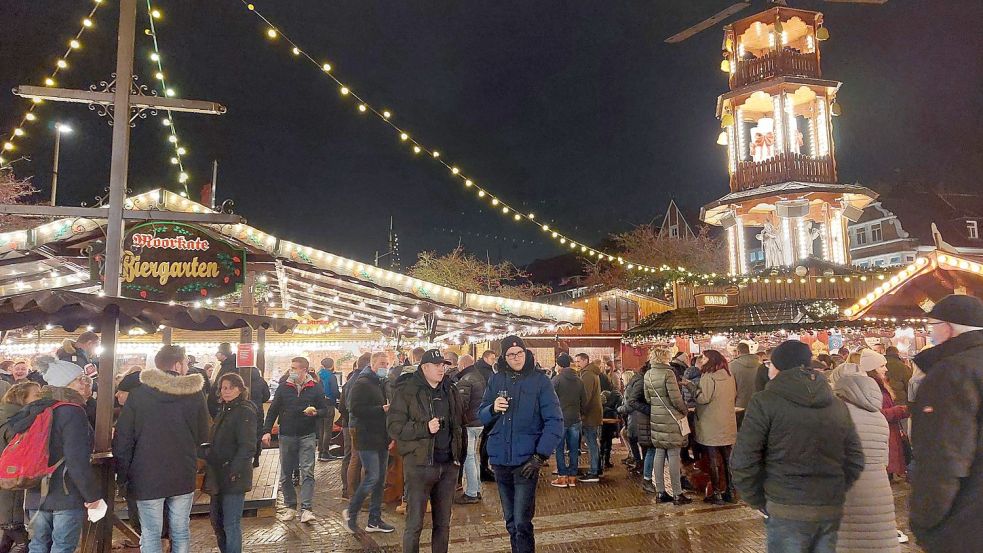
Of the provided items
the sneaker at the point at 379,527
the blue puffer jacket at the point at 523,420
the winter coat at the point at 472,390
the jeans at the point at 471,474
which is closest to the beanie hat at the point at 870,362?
the blue puffer jacket at the point at 523,420

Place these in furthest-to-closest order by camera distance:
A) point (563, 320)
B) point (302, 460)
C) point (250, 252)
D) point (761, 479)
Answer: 1. point (563, 320)
2. point (250, 252)
3. point (302, 460)
4. point (761, 479)

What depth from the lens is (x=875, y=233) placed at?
40156mm

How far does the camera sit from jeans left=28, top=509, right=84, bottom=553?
14.0ft

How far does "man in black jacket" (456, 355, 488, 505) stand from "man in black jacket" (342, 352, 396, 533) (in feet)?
3.72

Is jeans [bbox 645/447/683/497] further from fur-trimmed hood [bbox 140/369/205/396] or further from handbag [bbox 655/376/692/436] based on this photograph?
fur-trimmed hood [bbox 140/369/205/396]

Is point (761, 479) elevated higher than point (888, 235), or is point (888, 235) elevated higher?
Answer: point (888, 235)

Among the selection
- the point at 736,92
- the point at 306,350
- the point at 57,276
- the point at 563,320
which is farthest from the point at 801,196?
the point at 57,276

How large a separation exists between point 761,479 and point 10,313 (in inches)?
212

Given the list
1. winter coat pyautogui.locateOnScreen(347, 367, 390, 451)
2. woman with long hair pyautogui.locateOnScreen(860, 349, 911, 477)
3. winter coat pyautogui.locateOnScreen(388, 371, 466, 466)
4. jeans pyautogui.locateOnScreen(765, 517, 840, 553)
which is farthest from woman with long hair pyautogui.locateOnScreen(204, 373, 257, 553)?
woman with long hair pyautogui.locateOnScreen(860, 349, 911, 477)

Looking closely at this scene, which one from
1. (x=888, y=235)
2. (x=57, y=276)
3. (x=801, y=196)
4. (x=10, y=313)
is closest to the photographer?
(x=10, y=313)

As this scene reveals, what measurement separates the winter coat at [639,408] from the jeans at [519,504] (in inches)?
130

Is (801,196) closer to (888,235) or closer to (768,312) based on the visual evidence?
(768,312)

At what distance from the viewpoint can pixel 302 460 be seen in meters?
7.10

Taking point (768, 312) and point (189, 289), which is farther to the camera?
point (768, 312)
